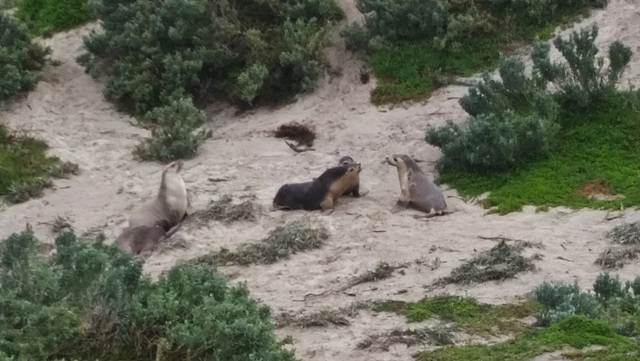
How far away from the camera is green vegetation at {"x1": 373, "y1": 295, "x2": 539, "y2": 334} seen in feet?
25.9

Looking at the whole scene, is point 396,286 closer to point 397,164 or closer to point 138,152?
point 397,164

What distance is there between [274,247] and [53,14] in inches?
349

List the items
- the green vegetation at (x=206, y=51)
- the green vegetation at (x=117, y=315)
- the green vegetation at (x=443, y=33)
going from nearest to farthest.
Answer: the green vegetation at (x=117, y=315)
the green vegetation at (x=443, y=33)
the green vegetation at (x=206, y=51)

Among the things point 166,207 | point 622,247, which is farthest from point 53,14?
point 622,247

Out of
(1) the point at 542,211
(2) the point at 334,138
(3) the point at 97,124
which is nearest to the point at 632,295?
(1) the point at 542,211

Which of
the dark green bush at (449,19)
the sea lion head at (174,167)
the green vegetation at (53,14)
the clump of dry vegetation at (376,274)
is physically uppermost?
the green vegetation at (53,14)

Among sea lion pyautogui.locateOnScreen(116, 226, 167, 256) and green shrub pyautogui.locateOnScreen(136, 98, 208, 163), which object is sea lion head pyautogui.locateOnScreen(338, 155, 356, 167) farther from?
green shrub pyautogui.locateOnScreen(136, 98, 208, 163)

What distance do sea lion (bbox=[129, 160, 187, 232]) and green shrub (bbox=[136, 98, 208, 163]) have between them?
49.3 inches

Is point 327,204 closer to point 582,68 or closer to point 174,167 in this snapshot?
point 174,167

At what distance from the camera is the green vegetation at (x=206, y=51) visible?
15688 mm

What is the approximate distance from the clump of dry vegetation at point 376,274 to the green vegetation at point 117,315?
9.34 ft

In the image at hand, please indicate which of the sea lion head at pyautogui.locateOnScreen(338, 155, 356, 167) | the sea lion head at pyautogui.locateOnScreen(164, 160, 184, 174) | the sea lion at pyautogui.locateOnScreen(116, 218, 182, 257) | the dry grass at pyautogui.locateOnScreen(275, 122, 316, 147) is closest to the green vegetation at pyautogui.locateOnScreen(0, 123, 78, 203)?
the sea lion head at pyautogui.locateOnScreen(164, 160, 184, 174)

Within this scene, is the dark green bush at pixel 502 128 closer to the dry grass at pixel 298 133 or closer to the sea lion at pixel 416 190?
the sea lion at pixel 416 190

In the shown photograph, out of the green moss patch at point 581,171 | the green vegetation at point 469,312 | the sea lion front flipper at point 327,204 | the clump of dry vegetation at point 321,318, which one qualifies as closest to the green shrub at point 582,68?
the green moss patch at point 581,171
